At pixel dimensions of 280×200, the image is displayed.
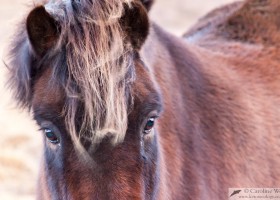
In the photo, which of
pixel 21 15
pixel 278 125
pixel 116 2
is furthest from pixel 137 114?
pixel 278 125

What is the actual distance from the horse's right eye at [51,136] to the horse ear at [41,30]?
312mm

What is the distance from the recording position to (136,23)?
95.7 inches

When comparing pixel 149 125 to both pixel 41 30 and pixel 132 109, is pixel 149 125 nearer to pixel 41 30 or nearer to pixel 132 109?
pixel 132 109

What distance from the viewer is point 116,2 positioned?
2346mm

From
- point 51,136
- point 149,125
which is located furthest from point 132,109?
point 51,136

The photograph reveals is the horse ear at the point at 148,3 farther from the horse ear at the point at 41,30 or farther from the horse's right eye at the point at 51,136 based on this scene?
the horse's right eye at the point at 51,136

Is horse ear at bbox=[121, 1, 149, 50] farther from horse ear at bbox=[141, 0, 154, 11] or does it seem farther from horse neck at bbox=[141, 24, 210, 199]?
horse neck at bbox=[141, 24, 210, 199]

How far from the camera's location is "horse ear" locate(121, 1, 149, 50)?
94.4 inches

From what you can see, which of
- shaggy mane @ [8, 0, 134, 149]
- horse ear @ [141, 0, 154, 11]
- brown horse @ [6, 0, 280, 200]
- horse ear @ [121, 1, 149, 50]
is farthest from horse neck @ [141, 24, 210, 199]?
shaggy mane @ [8, 0, 134, 149]

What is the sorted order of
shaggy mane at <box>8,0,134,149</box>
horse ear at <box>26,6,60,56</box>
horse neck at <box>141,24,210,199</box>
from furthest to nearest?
1. horse neck at <box>141,24,210,199</box>
2. horse ear at <box>26,6,60,56</box>
3. shaggy mane at <box>8,0,134,149</box>

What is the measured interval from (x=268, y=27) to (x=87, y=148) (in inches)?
79.5

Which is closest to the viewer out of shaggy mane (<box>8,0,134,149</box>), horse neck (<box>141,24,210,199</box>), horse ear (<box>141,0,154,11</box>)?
shaggy mane (<box>8,0,134,149</box>)

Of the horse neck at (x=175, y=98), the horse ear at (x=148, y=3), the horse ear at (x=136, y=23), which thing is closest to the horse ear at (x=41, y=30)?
the horse ear at (x=136, y=23)

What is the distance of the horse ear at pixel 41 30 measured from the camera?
2318mm
